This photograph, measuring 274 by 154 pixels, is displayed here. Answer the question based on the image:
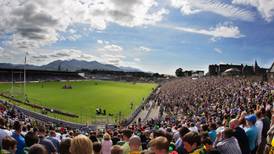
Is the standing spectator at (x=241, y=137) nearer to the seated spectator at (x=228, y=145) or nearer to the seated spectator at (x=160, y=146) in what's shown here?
the seated spectator at (x=228, y=145)

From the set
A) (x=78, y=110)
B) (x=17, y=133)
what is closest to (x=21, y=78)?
(x=78, y=110)

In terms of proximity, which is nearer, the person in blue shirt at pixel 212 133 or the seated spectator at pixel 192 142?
the seated spectator at pixel 192 142

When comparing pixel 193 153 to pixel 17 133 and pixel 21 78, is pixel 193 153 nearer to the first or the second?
pixel 17 133

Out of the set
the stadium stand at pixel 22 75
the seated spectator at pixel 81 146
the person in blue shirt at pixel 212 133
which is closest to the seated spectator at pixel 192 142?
the seated spectator at pixel 81 146

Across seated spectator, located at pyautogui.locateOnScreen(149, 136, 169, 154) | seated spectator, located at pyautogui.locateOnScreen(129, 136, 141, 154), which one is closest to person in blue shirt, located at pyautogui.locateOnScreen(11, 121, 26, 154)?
seated spectator, located at pyautogui.locateOnScreen(129, 136, 141, 154)

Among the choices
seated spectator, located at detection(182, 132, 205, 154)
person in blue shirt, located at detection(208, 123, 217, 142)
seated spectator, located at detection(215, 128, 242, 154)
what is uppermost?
seated spectator, located at detection(182, 132, 205, 154)

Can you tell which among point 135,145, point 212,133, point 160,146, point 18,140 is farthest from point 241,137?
point 18,140

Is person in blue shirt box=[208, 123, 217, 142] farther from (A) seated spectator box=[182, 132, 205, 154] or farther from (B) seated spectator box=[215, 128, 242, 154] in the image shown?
(A) seated spectator box=[182, 132, 205, 154]

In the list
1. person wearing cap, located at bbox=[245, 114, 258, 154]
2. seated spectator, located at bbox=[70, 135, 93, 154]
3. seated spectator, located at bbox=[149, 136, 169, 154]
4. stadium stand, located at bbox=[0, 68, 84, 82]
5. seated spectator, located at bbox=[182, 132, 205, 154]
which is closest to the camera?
seated spectator, located at bbox=[70, 135, 93, 154]

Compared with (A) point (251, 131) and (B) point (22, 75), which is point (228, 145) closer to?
(A) point (251, 131)

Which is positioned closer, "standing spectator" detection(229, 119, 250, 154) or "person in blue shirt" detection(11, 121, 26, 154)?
"person in blue shirt" detection(11, 121, 26, 154)

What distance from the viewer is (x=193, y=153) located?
6180 millimetres

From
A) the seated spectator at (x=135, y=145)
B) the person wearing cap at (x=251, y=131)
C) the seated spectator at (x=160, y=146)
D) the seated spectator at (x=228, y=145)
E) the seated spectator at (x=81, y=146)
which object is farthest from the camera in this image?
the person wearing cap at (x=251, y=131)

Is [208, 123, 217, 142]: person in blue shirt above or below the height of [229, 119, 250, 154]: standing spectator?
below
